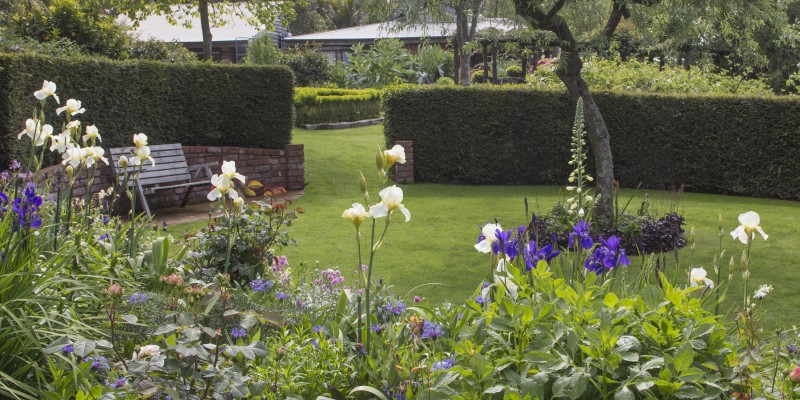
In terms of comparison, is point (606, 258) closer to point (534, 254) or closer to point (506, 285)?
point (534, 254)

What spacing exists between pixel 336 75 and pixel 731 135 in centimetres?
1734

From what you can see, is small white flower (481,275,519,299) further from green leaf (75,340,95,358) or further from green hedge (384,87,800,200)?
green hedge (384,87,800,200)

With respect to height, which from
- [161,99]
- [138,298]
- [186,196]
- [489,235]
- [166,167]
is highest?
[161,99]

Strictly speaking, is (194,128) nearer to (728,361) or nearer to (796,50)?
(728,361)

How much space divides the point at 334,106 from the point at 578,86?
11.1 meters

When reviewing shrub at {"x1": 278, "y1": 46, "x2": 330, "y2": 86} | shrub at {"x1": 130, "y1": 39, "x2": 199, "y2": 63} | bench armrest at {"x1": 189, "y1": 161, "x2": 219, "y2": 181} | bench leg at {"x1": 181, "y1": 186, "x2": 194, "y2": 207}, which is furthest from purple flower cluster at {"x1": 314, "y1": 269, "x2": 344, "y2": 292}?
shrub at {"x1": 278, "y1": 46, "x2": 330, "y2": 86}

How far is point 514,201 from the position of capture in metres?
11.5

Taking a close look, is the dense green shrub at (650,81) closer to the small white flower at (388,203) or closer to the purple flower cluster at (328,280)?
the purple flower cluster at (328,280)

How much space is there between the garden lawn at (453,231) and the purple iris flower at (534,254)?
1237 millimetres

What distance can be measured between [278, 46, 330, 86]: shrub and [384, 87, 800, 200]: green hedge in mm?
14757

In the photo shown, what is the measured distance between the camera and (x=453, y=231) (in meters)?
9.45

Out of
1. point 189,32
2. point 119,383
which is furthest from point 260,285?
point 189,32

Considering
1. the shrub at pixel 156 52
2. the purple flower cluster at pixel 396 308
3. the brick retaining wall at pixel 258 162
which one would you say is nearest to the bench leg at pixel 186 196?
the brick retaining wall at pixel 258 162

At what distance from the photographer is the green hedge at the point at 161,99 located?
8.94m
